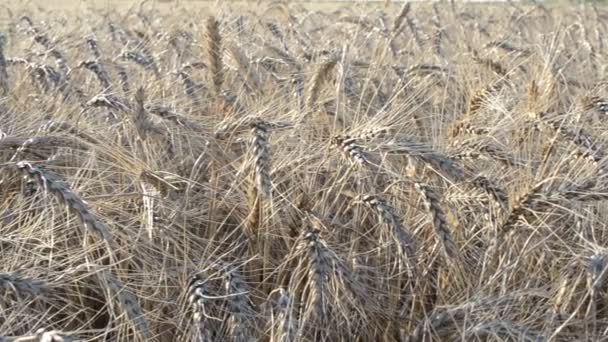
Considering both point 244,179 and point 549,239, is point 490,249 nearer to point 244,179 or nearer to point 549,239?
point 549,239

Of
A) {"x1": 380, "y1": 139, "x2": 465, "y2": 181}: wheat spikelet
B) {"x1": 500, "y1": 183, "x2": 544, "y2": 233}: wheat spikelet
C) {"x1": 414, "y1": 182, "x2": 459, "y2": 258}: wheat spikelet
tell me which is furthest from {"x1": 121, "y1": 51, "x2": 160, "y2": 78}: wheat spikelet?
{"x1": 500, "y1": 183, "x2": 544, "y2": 233}: wheat spikelet

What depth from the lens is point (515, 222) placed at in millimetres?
1792

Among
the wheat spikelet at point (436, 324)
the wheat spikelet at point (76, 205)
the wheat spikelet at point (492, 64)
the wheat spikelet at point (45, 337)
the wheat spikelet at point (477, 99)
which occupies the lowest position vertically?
the wheat spikelet at point (492, 64)

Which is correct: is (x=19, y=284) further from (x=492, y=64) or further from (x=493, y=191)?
(x=492, y=64)

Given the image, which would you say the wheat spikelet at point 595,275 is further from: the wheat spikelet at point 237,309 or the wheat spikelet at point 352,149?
the wheat spikelet at point 237,309

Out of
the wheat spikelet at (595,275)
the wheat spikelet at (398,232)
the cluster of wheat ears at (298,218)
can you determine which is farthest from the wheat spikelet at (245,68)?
the wheat spikelet at (595,275)

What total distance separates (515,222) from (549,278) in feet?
0.75

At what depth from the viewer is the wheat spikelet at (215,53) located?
253 cm

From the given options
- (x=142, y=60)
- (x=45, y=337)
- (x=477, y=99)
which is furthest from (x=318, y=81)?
(x=45, y=337)

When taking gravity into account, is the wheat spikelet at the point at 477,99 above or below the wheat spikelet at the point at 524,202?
below

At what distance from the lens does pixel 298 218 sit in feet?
6.59

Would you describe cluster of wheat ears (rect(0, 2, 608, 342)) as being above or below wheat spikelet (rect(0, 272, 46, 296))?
below

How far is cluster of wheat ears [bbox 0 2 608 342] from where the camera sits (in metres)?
1.60

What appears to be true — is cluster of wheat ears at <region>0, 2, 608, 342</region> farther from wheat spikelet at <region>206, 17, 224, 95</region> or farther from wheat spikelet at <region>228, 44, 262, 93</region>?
wheat spikelet at <region>228, 44, 262, 93</region>
